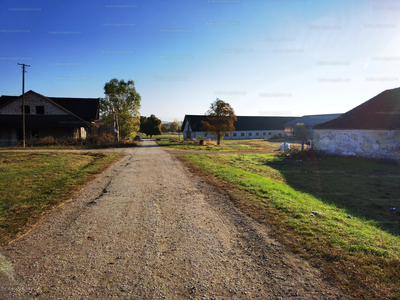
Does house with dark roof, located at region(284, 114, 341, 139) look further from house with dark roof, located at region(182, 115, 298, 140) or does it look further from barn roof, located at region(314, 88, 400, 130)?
barn roof, located at region(314, 88, 400, 130)

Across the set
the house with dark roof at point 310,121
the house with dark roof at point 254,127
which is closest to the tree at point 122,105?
the house with dark roof at point 254,127

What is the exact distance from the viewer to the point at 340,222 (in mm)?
4816

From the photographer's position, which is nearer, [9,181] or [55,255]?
[55,255]

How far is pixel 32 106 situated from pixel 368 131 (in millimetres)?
36854

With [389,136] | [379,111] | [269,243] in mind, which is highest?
[379,111]

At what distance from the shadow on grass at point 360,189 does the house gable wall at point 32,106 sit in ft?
100

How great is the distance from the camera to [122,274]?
9.86ft

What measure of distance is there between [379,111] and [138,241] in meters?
20.4

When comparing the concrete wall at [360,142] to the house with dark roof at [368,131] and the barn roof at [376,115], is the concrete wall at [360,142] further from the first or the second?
the barn roof at [376,115]

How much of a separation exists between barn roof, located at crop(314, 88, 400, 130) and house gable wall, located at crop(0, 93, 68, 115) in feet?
105

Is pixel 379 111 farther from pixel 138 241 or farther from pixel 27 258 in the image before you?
pixel 27 258

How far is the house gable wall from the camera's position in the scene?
2798 centimetres

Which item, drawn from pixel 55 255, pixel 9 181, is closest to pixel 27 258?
pixel 55 255

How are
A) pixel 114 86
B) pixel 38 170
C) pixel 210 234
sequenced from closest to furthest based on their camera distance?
pixel 210 234, pixel 38 170, pixel 114 86
